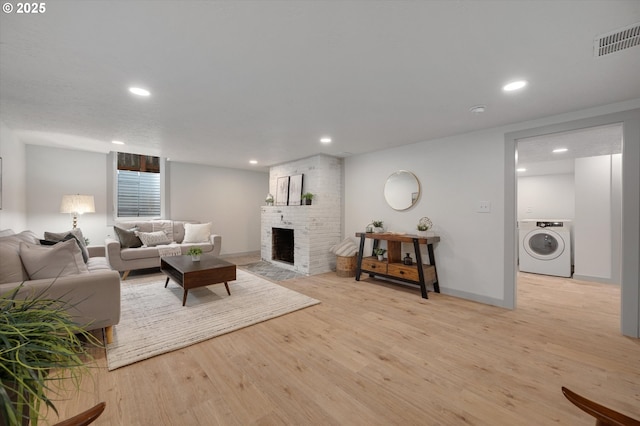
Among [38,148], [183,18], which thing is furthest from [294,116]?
[38,148]

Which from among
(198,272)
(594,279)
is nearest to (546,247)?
(594,279)

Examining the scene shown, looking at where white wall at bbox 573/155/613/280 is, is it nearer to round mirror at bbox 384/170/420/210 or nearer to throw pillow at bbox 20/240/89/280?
round mirror at bbox 384/170/420/210

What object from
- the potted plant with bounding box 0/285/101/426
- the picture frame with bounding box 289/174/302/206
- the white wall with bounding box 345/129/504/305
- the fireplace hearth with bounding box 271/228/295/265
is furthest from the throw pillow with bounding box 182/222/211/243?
the potted plant with bounding box 0/285/101/426

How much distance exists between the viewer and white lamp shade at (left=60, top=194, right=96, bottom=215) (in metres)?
4.46

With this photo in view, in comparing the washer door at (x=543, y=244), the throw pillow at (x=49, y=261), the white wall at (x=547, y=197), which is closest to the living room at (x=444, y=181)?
the throw pillow at (x=49, y=261)

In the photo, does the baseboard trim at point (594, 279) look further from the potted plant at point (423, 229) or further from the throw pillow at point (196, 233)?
the throw pillow at point (196, 233)

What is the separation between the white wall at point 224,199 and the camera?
6.13 m

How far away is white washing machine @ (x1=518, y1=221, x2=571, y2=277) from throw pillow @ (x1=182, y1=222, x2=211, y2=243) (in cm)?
655

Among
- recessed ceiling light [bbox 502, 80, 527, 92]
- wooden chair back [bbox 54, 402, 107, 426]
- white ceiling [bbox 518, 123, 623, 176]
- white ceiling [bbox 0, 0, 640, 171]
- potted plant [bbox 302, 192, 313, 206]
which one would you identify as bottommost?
wooden chair back [bbox 54, 402, 107, 426]

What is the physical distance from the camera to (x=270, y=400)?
5.61ft

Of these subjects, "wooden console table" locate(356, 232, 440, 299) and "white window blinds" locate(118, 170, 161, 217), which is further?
"white window blinds" locate(118, 170, 161, 217)

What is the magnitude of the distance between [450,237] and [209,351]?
134 inches

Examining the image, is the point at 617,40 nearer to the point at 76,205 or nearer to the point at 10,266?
the point at 10,266

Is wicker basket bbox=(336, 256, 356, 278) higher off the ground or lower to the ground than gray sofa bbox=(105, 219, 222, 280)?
lower
